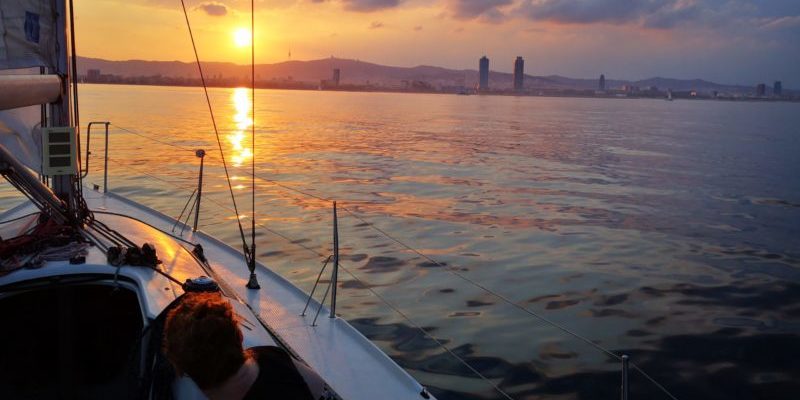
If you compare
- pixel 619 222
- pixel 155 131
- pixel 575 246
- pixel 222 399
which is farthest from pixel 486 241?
pixel 155 131

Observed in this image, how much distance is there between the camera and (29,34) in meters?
5.13

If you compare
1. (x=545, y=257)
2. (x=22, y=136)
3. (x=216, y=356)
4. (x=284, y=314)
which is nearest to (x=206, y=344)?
(x=216, y=356)

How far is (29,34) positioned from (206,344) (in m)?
3.77

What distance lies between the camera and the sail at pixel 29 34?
4.89 meters

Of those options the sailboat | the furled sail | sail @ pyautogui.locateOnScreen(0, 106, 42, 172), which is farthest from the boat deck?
the furled sail

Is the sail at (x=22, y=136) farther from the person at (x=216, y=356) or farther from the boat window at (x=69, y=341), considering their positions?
the person at (x=216, y=356)

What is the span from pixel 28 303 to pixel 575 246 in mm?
10486

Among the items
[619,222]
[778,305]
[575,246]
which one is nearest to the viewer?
[778,305]

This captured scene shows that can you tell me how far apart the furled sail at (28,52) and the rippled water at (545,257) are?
13.2ft

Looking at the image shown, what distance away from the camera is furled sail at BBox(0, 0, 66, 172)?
16.2 ft

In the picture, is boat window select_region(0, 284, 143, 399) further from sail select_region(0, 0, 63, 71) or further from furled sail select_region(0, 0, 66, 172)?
sail select_region(0, 0, 63, 71)

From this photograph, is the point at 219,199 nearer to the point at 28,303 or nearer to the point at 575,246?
the point at 575,246

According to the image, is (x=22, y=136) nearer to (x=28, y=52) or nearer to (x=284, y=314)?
(x=28, y=52)

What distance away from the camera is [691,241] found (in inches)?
561
